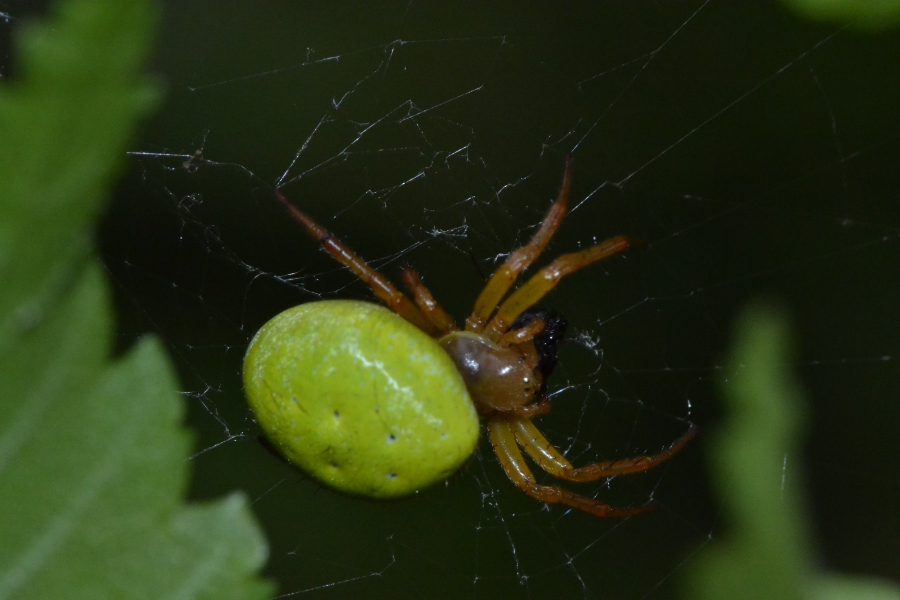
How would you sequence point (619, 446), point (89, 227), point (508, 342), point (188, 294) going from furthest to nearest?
point (619, 446)
point (188, 294)
point (508, 342)
point (89, 227)

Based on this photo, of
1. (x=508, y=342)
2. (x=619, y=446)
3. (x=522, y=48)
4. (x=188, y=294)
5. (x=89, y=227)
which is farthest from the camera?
(x=619, y=446)

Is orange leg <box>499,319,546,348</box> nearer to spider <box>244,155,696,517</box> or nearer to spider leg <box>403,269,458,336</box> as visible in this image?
spider <box>244,155,696,517</box>

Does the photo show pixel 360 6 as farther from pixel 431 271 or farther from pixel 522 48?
pixel 431 271

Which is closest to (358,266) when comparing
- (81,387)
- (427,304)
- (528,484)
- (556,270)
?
(427,304)

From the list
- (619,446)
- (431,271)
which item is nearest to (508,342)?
(431,271)

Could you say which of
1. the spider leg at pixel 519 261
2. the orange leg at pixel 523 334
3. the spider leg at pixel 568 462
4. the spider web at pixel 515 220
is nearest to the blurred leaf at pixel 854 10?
the spider leg at pixel 519 261

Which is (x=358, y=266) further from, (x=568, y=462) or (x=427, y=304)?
(x=568, y=462)

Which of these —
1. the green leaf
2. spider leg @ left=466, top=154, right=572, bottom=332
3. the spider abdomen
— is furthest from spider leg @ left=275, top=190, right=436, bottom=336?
the green leaf
